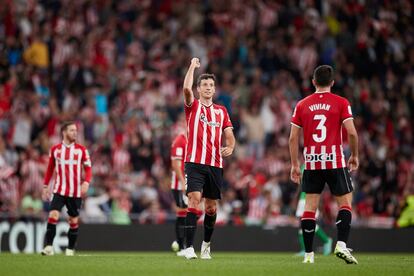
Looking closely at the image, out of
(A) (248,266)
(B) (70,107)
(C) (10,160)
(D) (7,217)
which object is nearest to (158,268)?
(A) (248,266)

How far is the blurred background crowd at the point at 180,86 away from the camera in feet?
72.5

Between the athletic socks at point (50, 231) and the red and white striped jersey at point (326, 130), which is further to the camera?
Result: the athletic socks at point (50, 231)

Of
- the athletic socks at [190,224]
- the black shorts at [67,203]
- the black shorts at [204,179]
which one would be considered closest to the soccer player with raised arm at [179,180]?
the black shorts at [67,203]

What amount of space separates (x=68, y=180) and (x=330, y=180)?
5501mm

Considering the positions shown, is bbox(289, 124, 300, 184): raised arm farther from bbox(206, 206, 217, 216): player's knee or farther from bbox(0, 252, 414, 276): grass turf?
bbox(206, 206, 217, 216): player's knee

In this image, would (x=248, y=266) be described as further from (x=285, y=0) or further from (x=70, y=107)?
(x=285, y=0)

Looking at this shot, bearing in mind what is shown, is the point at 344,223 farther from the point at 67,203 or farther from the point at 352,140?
the point at 67,203

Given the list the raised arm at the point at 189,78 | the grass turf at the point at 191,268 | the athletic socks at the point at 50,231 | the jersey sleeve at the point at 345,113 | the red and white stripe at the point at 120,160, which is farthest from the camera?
the red and white stripe at the point at 120,160

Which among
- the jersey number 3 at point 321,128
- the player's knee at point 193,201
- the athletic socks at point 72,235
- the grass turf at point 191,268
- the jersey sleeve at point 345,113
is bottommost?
the grass turf at point 191,268

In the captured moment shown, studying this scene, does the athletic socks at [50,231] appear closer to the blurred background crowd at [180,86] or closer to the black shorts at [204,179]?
the black shorts at [204,179]

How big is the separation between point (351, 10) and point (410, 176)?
618cm

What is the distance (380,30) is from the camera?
2775 cm

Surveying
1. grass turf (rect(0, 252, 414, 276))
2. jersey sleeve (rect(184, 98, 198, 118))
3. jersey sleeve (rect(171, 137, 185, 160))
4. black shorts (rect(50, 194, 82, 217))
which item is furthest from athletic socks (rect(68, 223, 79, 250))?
jersey sleeve (rect(184, 98, 198, 118))

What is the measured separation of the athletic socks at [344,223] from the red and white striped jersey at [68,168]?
217 inches
